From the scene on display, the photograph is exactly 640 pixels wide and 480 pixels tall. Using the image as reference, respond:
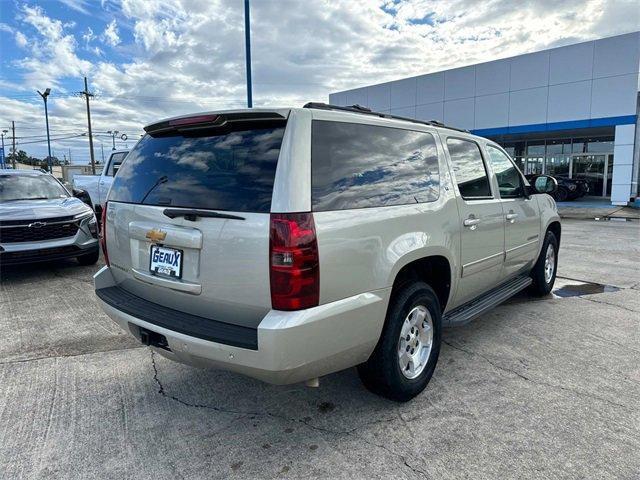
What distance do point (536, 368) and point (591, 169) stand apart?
24685mm

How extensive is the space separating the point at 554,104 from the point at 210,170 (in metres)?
21.8

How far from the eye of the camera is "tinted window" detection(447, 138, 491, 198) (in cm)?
383

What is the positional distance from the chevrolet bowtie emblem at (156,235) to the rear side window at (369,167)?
991mm

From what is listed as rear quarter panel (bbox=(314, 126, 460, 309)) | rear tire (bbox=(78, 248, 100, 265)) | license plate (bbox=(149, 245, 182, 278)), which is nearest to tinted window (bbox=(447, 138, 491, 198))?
rear quarter panel (bbox=(314, 126, 460, 309))

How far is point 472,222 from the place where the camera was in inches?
148

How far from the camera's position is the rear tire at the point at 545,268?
560 centimetres

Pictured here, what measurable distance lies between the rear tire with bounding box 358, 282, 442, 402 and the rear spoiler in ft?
4.70

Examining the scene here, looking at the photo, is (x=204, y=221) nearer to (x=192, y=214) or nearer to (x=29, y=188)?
(x=192, y=214)

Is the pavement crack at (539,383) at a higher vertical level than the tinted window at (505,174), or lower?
lower

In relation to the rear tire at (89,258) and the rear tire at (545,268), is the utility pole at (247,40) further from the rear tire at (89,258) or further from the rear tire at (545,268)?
the rear tire at (545,268)

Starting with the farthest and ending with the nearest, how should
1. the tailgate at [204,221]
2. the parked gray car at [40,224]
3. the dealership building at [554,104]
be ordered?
1. the dealership building at [554,104]
2. the parked gray car at [40,224]
3. the tailgate at [204,221]

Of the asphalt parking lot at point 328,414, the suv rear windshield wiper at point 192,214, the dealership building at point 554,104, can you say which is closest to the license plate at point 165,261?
the suv rear windshield wiper at point 192,214

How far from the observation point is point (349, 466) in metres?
2.54

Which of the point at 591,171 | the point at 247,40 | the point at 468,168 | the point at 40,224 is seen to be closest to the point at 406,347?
the point at 468,168
